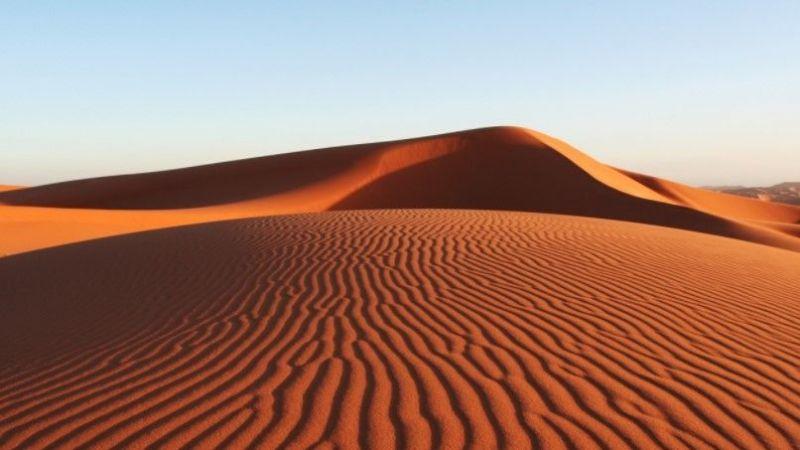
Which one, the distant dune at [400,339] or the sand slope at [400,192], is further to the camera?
the sand slope at [400,192]

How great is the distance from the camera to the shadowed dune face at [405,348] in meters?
3.88

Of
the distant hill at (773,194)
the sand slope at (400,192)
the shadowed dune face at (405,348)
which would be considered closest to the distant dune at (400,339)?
the shadowed dune face at (405,348)

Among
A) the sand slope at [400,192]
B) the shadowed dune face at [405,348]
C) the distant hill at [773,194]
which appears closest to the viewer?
the shadowed dune face at [405,348]

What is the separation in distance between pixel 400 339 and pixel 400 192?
26.2 metres

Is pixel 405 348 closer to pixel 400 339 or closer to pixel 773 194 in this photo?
pixel 400 339

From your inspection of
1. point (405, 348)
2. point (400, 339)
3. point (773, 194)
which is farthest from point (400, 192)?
point (773, 194)

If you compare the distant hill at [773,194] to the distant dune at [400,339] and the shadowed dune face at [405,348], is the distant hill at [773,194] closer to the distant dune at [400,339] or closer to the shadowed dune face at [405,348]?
the distant dune at [400,339]

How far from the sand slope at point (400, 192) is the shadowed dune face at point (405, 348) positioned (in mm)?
13206

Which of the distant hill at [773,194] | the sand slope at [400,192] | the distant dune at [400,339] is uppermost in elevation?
the distant dune at [400,339]

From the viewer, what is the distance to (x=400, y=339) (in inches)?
213

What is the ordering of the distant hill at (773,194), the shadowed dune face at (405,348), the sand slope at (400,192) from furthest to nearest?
the distant hill at (773,194) < the sand slope at (400,192) < the shadowed dune face at (405,348)

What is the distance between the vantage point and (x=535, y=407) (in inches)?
161

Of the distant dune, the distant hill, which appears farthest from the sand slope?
the distant hill

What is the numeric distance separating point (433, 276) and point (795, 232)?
25.3m
